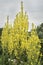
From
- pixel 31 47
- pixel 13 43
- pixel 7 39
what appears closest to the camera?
pixel 31 47

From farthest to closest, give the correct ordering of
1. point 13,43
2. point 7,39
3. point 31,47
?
1. point 7,39
2. point 13,43
3. point 31,47

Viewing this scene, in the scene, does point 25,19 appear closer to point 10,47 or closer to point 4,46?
point 10,47

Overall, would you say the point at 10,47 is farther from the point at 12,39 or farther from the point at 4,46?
the point at 4,46

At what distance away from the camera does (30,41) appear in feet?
72.2

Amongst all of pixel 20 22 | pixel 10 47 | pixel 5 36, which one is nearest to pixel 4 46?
pixel 5 36

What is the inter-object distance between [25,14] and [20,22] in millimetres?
607

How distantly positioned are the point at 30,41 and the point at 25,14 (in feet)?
Result: 6.47

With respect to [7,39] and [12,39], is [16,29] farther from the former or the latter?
[7,39]

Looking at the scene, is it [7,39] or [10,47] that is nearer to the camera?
[10,47]

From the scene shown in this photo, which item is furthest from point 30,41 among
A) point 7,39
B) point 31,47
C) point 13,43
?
point 7,39

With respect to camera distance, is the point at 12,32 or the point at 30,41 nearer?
the point at 30,41

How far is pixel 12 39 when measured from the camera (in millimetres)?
23594

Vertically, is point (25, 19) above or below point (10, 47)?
above

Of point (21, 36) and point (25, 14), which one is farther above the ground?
point (25, 14)
